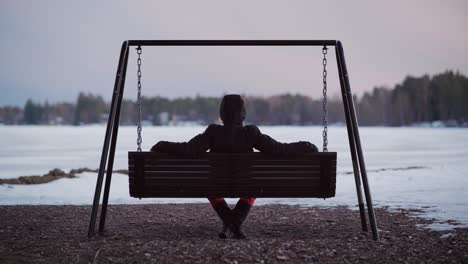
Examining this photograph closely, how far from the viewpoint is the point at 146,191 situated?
19.0 feet

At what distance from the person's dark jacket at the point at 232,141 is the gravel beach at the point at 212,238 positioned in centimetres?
96

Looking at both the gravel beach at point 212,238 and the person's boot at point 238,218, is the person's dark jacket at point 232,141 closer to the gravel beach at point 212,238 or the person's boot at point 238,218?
the person's boot at point 238,218

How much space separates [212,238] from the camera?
603 cm

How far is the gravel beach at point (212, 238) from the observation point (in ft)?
16.5

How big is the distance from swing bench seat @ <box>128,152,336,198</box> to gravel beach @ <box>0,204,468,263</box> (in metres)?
0.52

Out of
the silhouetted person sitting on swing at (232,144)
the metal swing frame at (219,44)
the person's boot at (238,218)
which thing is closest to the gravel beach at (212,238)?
the person's boot at (238,218)

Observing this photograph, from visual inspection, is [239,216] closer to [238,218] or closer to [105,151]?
[238,218]

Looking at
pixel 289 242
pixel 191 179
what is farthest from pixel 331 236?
pixel 191 179

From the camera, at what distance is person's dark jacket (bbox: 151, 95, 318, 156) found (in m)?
5.64

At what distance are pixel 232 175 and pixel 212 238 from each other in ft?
2.84

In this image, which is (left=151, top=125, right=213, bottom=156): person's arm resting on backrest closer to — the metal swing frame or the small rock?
the metal swing frame

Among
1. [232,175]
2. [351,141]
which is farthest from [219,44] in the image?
[351,141]

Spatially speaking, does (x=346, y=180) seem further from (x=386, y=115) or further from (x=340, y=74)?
(x=386, y=115)

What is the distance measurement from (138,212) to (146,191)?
2900 mm
